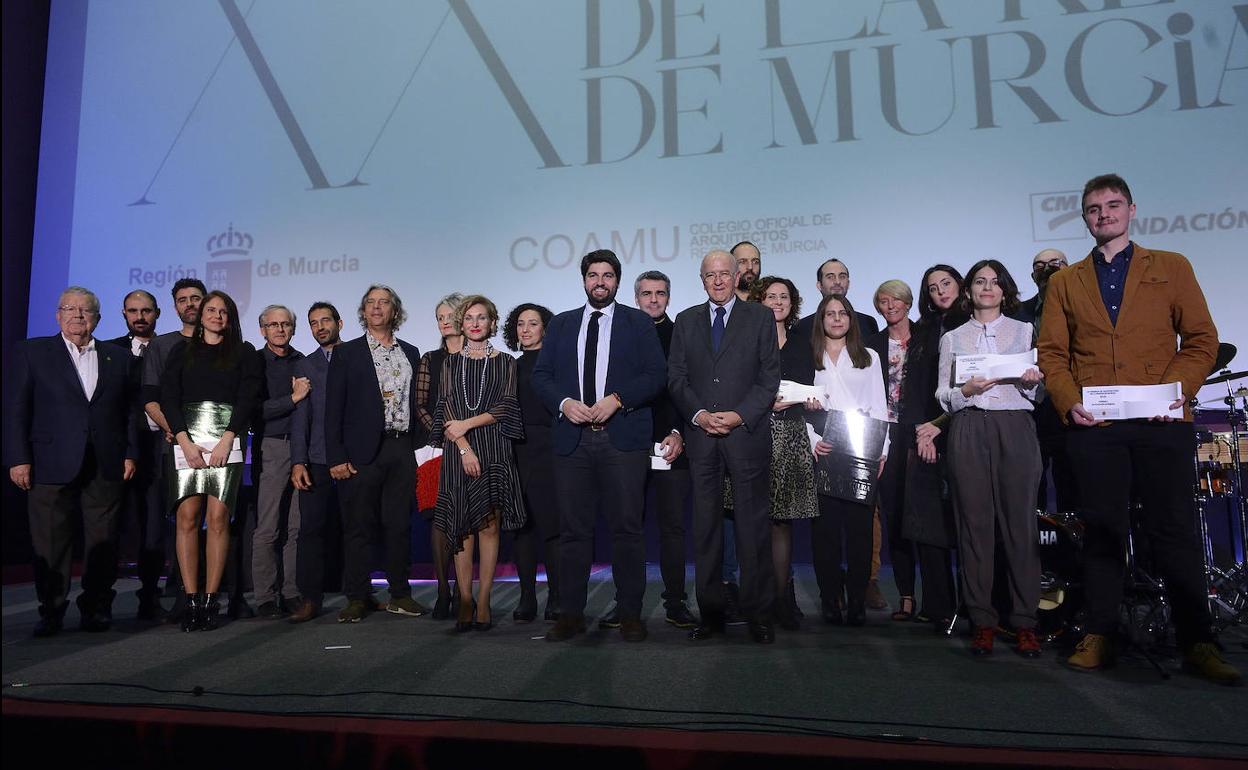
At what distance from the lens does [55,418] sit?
369cm

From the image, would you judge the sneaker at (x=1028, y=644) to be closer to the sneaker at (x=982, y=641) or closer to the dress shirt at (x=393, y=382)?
the sneaker at (x=982, y=641)

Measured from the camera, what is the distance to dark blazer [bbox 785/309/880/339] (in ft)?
12.5

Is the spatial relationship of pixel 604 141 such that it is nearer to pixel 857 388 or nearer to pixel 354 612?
pixel 857 388

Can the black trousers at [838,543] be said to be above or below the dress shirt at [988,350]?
below

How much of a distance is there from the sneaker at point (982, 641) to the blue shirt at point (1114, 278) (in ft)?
3.49

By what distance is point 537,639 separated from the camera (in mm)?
3189

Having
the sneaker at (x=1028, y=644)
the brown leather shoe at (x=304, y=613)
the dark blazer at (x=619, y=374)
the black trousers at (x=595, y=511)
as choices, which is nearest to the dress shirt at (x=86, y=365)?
the brown leather shoe at (x=304, y=613)

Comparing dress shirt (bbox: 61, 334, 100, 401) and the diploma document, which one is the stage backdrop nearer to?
the diploma document

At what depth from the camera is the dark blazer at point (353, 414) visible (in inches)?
152

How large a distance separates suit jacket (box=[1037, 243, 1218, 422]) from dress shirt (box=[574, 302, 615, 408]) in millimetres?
1555

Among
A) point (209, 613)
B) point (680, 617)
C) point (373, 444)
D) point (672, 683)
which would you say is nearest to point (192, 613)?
point (209, 613)

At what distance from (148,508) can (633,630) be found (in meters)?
2.50

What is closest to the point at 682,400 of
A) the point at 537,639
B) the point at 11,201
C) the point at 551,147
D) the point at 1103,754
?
the point at 537,639

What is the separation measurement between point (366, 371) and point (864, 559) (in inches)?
92.3
